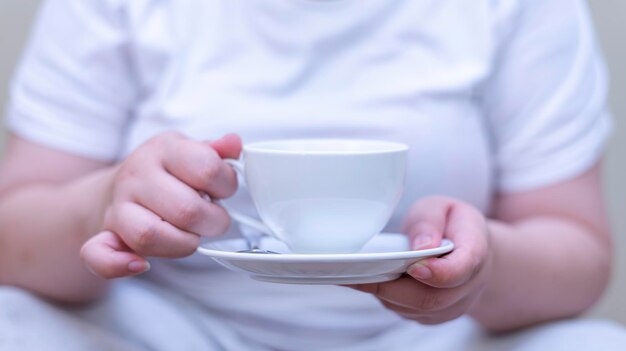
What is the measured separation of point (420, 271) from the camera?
0.59 m

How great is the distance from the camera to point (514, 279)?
795 millimetres

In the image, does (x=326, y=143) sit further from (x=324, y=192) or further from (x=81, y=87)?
(x=81, y=87)

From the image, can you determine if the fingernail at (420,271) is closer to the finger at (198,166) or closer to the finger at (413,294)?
the finger at (413,294)

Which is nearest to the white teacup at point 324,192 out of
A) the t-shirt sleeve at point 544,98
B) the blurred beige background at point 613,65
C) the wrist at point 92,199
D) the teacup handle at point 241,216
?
the teacup handle at point 241,216

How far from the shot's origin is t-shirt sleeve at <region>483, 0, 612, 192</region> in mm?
893

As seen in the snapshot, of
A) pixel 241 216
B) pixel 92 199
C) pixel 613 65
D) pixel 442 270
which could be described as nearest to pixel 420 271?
pixel 442 270

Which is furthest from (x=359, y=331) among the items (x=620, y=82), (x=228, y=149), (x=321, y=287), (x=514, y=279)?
(x=620, y=82)

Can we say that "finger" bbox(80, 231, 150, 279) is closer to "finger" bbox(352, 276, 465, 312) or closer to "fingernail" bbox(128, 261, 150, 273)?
"fingernail" bbox(128, 261, 150, 273)

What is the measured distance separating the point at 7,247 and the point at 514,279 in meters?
0.49

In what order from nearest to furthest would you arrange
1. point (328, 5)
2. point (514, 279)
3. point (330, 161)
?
point (330, 161) → point (514, 279) → point (328, 5)

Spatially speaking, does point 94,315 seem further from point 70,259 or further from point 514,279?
point 514,279

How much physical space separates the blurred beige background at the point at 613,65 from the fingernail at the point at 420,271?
94 centimetres

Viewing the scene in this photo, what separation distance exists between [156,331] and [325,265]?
0.35m

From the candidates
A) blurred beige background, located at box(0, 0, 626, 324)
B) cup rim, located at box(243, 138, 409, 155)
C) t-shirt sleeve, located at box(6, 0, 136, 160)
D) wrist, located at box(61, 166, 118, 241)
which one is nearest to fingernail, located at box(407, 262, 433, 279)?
cup rim, located at box(243, 138, 409, 155)
